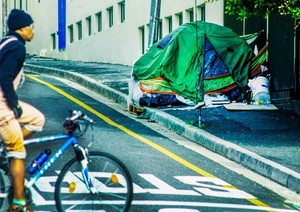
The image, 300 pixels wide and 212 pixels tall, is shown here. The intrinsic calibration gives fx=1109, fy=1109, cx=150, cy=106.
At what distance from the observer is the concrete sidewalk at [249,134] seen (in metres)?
14.4

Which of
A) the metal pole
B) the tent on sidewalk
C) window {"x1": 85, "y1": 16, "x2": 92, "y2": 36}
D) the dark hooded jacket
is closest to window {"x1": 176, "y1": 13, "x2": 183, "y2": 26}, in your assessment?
the metal pole

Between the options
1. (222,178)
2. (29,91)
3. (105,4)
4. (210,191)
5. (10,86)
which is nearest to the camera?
(10,86)

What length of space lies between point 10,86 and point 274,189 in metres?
4.67

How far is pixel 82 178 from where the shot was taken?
32.4ft

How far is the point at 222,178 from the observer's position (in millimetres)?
13812

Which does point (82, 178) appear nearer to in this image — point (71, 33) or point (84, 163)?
point (84, 163)

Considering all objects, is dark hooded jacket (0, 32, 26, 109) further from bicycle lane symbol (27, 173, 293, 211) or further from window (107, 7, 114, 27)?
window (107, 7, 114, 27)

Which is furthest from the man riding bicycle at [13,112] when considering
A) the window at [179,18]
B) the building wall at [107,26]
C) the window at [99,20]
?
the window at [99,20]

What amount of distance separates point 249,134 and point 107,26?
25430 millimetres

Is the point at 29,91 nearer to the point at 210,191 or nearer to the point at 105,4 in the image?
the point at 210,191

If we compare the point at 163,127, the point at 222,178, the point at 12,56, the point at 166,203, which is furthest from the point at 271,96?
the point at 12,56

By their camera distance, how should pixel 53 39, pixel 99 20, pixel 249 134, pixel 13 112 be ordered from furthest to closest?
pixel 53 39 < pixel 99 20 < pixel 249 134 < pixel 13 112

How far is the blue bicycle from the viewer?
9.80 metres

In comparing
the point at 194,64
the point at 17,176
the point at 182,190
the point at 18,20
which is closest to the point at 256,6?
the point at 194,64
